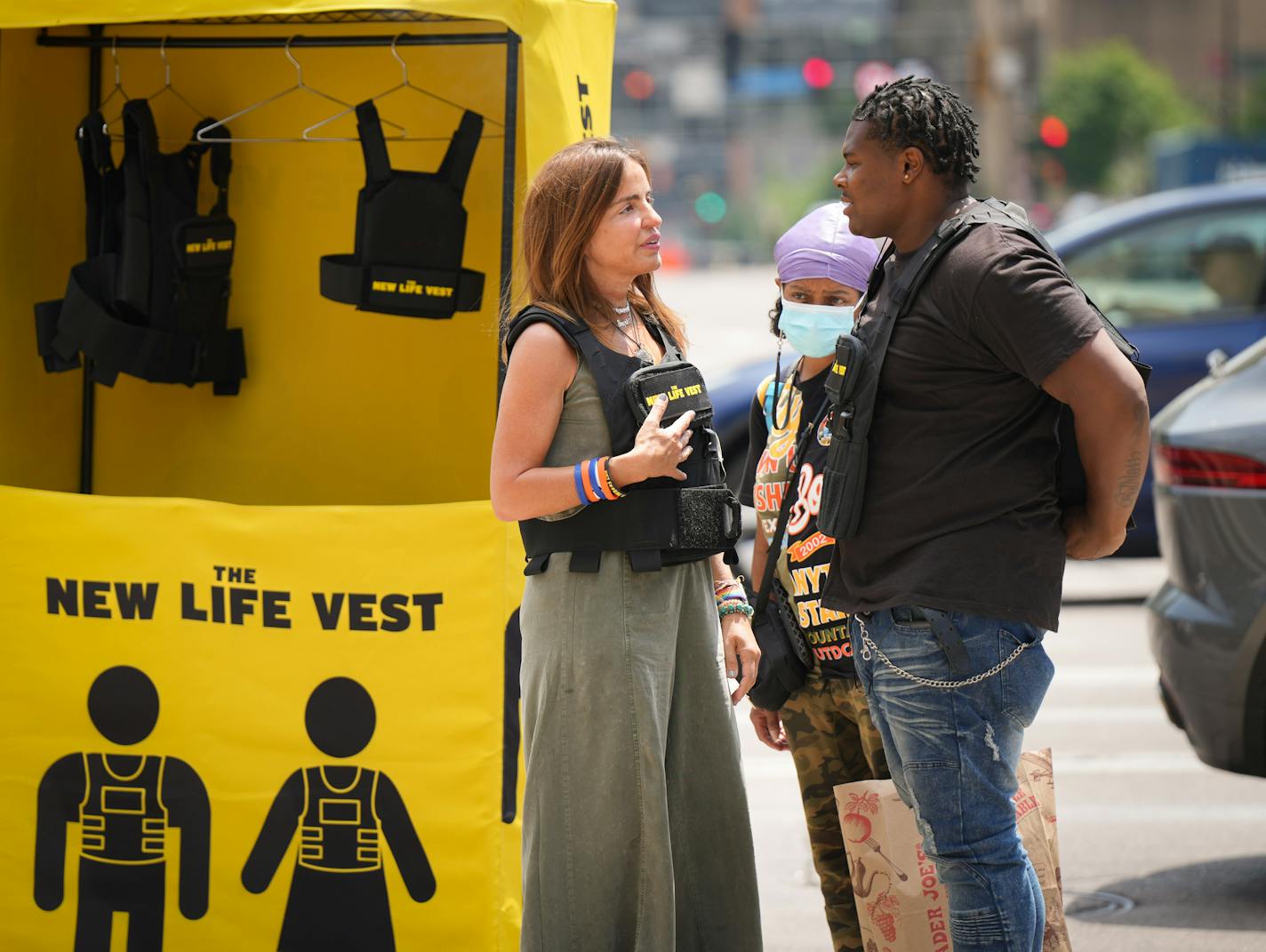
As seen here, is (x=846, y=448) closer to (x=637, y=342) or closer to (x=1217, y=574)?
(x=637, y=342)

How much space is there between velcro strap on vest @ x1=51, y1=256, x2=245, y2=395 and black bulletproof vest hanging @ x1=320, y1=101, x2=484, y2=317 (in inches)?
22.2

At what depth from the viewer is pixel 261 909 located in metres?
3.86

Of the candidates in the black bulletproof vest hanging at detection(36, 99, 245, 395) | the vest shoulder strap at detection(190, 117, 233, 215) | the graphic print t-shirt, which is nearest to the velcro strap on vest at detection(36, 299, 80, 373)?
the black bulletproof vest hanging at detection(36, 99, 245, 395)

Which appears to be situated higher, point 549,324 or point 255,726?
point 549,324

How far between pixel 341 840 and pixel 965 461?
1.87 meters

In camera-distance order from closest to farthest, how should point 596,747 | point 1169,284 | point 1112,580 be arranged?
point 596,747
point 1169,284
point 1112,580

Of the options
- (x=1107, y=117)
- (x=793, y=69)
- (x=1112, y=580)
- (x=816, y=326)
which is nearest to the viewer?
(x=816, y=326)

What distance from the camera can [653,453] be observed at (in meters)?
3.06

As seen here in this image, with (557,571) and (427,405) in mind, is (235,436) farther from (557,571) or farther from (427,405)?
(557,571)

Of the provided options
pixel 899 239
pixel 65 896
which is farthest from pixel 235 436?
pixel 899 239

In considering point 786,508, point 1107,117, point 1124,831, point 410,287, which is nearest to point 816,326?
point 786,508

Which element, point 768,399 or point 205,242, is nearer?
point 768,399

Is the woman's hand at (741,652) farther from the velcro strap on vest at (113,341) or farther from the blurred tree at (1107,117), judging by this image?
the blurred tree at (1107,117)

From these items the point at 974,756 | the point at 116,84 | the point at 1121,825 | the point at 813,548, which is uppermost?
the point at 116,84
